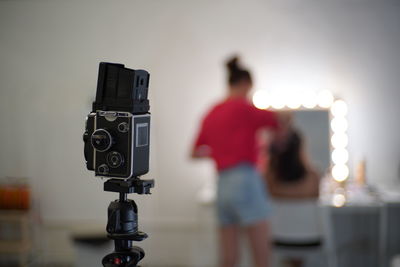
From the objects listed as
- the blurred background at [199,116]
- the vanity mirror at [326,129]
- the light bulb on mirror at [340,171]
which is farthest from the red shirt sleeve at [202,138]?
the light bulb on mirror at [340,171]

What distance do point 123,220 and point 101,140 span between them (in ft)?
0.53

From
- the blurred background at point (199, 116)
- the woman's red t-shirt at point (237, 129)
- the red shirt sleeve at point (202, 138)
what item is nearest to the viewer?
the woman's red t-shirt at point (237, 129)

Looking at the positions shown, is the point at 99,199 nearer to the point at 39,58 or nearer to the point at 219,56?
the point at 39,58

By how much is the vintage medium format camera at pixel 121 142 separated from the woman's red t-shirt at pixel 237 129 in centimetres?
104

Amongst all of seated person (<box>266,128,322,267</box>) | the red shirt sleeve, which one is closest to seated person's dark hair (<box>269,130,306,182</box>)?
seated person (<box>266,128,322,267</box>)

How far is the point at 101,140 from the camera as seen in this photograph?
3.35 ft

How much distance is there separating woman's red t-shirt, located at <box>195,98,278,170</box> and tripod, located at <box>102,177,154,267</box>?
105 centimetres

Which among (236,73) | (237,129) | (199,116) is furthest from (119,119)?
A: (199,116)

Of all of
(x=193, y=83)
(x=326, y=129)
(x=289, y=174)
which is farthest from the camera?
(x=193, y=83)

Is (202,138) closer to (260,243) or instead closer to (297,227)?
(260,243)

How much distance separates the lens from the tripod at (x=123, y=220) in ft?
3.45

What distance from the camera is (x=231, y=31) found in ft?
9.82

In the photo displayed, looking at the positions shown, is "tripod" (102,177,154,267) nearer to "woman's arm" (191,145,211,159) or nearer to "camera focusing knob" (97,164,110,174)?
"camera focusing knob" (97,164,110,174)

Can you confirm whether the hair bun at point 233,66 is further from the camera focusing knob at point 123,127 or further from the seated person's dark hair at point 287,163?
the camera focusing knob at point 123,127
